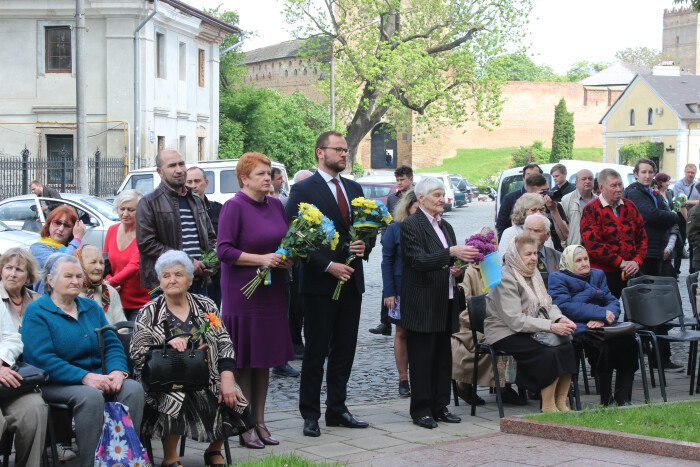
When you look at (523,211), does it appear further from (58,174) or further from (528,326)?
(58,174)

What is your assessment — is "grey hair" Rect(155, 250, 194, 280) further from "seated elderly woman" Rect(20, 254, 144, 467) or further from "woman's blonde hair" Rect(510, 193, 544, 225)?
"woman's blonde hair" Rect(510, 193, 544, 225)

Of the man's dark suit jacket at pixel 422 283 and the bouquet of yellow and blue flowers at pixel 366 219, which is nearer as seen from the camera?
the bouquet of yellow and blue flowers at pixel 366 219

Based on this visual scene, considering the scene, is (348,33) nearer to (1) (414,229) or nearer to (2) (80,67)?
(2) (80,67)

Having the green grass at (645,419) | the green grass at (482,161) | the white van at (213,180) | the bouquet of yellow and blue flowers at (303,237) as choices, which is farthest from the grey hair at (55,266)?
the green grass at (482,161)

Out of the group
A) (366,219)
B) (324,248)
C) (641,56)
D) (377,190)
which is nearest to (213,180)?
(324,248)

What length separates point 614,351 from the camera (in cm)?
777

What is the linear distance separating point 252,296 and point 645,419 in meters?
3.12

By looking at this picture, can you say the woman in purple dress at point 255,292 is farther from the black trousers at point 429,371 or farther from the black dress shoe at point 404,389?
the black dress shoe at point 404,389

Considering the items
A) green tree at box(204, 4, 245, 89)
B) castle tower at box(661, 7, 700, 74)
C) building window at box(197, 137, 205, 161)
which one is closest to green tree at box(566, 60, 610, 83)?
castle tower at box(661, 7, 700, 74)

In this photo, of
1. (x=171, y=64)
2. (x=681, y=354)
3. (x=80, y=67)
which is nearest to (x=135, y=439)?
(x=681, y=354)

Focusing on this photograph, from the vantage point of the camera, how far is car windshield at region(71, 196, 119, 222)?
1762 centimetres

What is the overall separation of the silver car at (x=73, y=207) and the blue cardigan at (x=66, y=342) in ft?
36.3

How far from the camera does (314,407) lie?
6918mm

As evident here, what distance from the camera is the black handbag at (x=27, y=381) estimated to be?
18.0 feet
